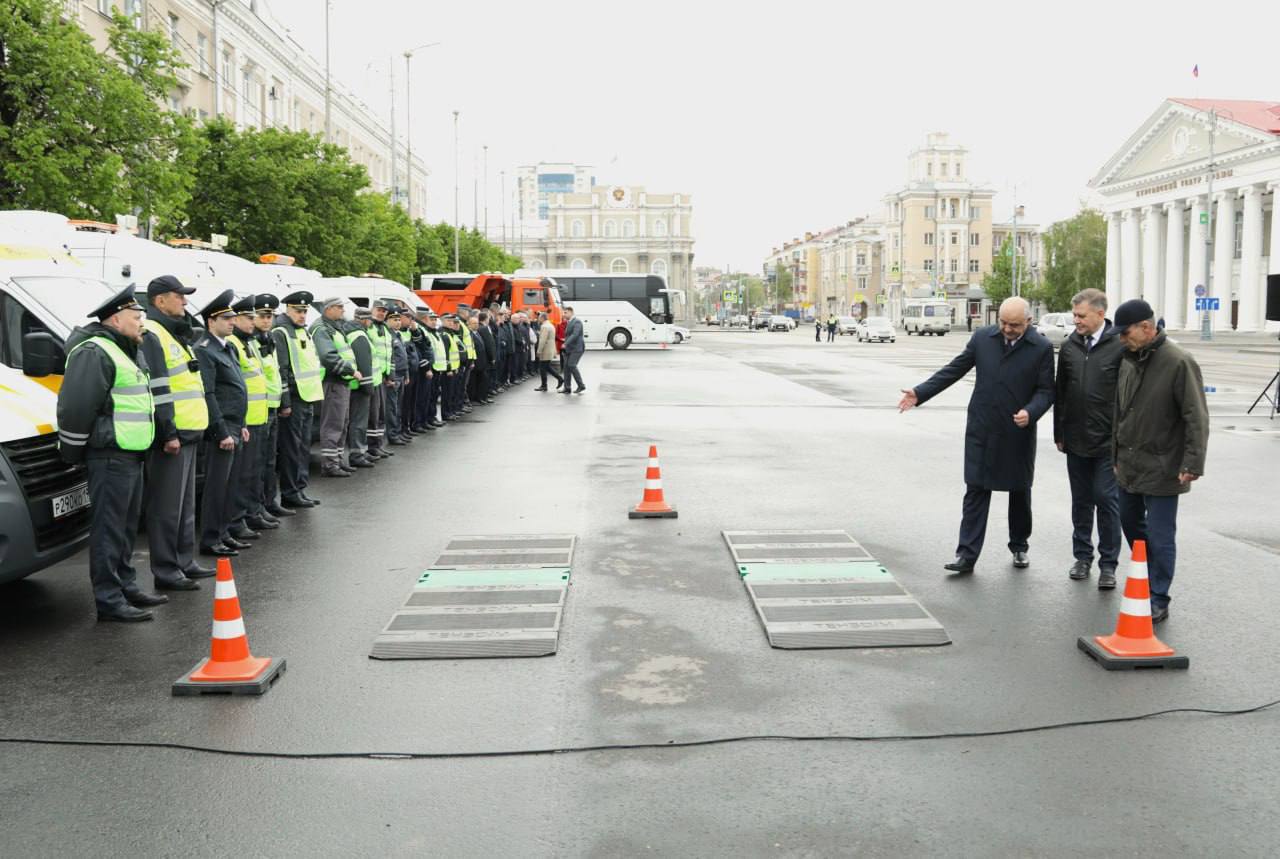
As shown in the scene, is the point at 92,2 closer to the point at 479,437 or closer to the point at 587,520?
the point at 479,437

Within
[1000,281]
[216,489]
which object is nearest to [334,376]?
[216,489]

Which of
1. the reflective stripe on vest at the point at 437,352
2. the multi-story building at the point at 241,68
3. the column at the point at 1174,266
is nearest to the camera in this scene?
the reflective stripe on vest at the point at 437,352

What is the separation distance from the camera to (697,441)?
55.1 ft

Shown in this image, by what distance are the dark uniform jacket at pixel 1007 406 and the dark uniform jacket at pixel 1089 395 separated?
0.14 metres

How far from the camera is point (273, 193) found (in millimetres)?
30641

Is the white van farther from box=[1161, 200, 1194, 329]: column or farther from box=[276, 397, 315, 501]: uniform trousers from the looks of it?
box=[276, 397, 315, 501]: uniform trousers

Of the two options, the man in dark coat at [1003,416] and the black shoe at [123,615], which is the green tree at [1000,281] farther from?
the black shoe at [123,615]

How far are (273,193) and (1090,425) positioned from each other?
26.6 m

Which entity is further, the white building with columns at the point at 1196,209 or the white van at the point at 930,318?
the white van at the point at 930,318

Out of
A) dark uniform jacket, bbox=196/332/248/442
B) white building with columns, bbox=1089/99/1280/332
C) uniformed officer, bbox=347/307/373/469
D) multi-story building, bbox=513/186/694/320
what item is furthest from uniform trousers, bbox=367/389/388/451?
multi-story building, bbox=513/186/694/320

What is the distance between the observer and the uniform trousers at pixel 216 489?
29.3 ft

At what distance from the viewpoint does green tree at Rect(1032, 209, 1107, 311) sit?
333 feet

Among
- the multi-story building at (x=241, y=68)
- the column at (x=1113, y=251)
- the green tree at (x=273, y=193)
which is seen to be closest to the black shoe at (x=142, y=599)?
the green tree at (x=273, y=193)

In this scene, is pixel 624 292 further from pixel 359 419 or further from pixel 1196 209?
pixel 359 419
